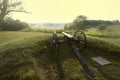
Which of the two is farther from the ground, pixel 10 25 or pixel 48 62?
pixel 10 25

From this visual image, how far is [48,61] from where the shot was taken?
11844mm

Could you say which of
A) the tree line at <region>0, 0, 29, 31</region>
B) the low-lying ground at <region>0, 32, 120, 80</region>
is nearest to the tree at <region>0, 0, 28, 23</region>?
the tree line at <region>0, 0, 29, 31</region>

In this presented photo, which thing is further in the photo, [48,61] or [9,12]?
[9,12]

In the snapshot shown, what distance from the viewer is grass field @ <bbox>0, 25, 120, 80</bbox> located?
32.9ft

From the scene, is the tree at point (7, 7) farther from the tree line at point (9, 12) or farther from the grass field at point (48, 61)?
the grass field at point (48, 61)

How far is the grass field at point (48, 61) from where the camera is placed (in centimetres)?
1002

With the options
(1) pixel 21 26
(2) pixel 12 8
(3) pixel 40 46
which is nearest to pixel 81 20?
(1) pixel 21 26

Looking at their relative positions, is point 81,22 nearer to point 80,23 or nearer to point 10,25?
point 80,23

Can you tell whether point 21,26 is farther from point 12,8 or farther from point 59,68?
point 59,68

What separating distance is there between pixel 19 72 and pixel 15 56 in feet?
6.55

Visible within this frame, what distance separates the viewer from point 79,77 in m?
9.77

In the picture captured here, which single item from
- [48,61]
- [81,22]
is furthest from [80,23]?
[48,61]

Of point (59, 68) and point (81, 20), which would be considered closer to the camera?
point (59, 68)

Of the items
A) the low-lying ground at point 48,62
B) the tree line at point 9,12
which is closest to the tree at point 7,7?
the tree line at point 9,12
